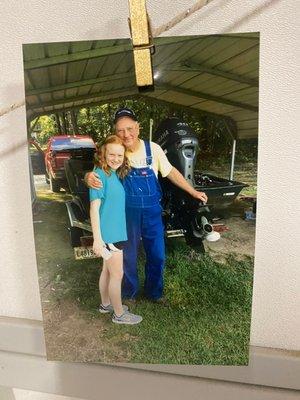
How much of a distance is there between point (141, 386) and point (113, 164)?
0.42 m

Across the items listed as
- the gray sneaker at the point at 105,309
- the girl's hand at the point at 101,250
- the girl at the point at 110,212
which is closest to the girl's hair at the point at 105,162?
the girl at the point at 110,212

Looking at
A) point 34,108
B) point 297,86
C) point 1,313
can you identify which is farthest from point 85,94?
point 1,313

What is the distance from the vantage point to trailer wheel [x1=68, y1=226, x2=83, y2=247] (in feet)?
1.63

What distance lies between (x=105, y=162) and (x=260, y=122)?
232 mm

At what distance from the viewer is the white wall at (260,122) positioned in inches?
19.2

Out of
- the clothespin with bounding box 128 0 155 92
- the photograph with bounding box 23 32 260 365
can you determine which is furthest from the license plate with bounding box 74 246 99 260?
the clothespin with bounding box 128 0 155 92

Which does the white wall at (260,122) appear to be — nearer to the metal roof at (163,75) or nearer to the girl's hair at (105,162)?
the metal roof at (163,75)

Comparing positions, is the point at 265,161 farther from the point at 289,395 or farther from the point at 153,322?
the point at 289,395

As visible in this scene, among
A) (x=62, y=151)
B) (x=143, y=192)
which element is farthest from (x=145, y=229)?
(x=62, y=151)

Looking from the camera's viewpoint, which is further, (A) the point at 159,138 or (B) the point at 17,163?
(B) the point at 17,163

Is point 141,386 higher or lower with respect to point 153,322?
lower

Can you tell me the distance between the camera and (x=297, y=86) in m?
0.49

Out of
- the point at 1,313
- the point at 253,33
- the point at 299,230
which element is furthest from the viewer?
the point at 1,313

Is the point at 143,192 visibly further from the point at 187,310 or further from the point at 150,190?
the point at 187,310
